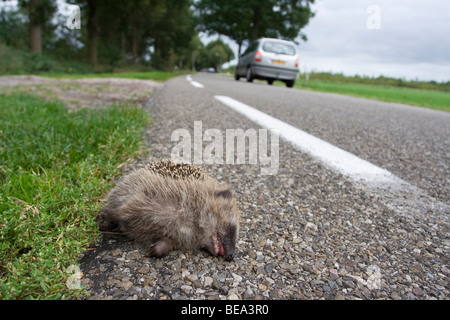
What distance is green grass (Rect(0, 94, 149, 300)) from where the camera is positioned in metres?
1.51

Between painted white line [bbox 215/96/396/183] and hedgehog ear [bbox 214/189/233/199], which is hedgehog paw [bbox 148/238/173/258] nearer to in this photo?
hedgehog ear [bbox 214/189/233/199]

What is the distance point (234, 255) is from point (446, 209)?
1.77m

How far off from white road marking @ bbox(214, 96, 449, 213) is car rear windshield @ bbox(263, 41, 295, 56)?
1349 centimetres

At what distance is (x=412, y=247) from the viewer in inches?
77.4

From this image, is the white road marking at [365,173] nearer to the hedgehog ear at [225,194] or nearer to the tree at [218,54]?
the hedgehog ear at [225,194]

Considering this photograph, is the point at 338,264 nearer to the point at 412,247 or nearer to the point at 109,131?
the point at 412,247

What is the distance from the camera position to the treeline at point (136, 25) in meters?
25.9

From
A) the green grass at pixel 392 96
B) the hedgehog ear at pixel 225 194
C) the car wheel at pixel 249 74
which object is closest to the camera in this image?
the hedgehog ear at pixel 225 194

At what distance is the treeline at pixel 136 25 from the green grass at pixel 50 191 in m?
21.8

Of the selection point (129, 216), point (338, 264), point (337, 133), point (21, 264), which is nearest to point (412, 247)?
point (338, 264)

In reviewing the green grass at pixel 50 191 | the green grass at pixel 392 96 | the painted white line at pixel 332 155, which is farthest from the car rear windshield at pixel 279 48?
the green grass at pixel 50 191

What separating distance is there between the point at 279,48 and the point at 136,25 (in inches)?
1103

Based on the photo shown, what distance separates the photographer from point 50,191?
2.17 meters

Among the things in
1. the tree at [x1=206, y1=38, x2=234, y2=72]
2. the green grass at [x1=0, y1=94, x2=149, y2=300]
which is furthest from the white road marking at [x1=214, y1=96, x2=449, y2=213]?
the tree at [x1=206, y1=38, x2=234, y2=72]
